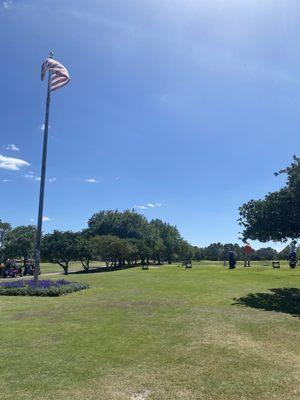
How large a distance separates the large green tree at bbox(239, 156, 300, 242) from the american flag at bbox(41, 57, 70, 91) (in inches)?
553

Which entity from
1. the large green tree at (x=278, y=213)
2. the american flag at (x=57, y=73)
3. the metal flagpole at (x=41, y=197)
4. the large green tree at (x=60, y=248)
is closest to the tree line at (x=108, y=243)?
the large green tree at (x=60, y=248)

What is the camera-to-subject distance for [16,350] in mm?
10242

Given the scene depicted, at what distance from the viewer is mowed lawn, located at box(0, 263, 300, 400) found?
7.59m

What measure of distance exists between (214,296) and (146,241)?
59.9 m

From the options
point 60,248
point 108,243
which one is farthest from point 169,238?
point 60,248

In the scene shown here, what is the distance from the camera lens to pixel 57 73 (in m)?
26.1

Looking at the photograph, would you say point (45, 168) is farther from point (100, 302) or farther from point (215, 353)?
point (215, 353)

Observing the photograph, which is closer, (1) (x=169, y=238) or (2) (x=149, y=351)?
(2) (x=149, y=351)

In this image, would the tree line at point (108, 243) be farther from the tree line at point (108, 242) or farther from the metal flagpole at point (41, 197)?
the metal flagpole at point (41, 197)

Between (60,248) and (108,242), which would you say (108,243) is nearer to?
(108,242)

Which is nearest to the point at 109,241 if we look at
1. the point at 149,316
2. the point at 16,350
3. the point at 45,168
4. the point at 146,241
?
the point at 146,241

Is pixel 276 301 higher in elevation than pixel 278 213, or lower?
lower

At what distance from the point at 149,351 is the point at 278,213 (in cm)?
1356

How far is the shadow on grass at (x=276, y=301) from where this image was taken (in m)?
17.0
